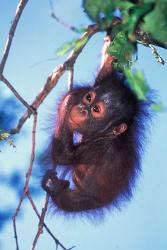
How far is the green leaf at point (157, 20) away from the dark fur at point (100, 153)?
161cm

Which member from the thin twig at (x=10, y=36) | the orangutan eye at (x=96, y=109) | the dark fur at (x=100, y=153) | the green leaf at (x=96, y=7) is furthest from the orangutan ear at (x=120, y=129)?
the green leaf at (x=96, y=7)

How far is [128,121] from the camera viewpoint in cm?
241

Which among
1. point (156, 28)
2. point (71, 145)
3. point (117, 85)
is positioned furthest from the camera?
point (117, 85)

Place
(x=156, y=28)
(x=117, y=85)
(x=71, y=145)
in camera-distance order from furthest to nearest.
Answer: (x=117, y=85)
(x=71, y=145)
(x=156, y=28)

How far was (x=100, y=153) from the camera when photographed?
236cm

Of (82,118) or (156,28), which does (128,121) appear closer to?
(82,118)

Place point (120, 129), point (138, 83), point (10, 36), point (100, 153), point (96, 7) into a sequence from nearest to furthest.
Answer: point (138, 83) → point (96, 7) → point (10, 36) → point (120, 129) → point (100, 153)

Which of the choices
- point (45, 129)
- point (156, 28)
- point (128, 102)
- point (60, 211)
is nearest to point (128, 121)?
point (128, 102)

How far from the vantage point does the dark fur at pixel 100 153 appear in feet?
7.23

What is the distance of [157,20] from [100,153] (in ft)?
5.96

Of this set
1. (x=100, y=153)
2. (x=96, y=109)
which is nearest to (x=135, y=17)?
(x=96, y=109)

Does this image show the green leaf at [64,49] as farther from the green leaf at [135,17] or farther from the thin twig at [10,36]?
the thin twig at [10,36]

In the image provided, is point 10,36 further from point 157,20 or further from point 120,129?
point 157,20

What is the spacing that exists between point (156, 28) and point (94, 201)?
187 cm
